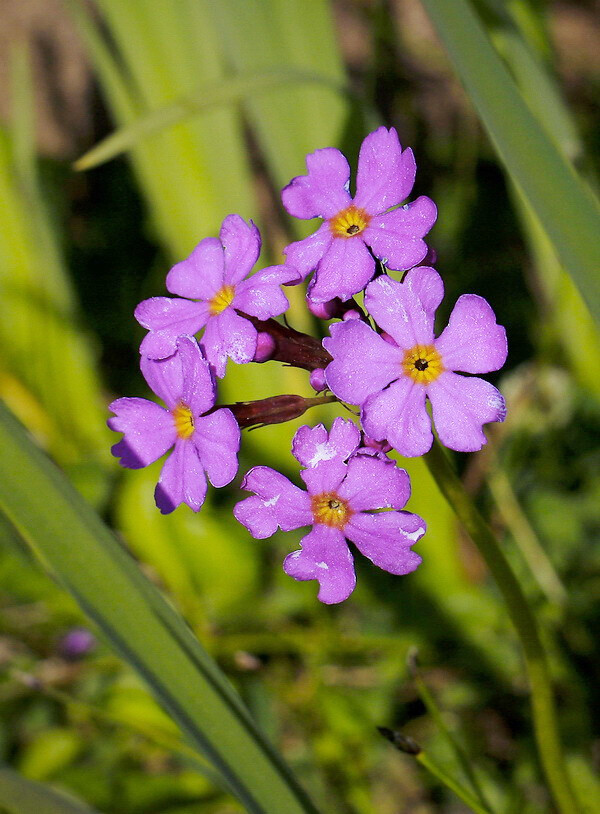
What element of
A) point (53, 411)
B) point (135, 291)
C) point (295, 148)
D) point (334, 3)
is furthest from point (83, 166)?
point (334, 3)

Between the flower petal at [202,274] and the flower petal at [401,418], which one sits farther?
the flower petal at [202,274]

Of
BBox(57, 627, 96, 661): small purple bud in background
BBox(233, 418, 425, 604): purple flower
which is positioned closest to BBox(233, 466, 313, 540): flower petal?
BBox(233, 418, 425, 604): purple flower

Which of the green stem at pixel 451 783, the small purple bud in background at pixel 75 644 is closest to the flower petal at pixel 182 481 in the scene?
the green stem at pixel 451 783

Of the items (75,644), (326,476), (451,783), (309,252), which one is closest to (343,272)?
(309,252)

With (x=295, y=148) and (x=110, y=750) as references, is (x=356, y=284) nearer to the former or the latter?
(x=295, y=148)

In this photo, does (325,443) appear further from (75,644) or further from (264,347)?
(75,644)

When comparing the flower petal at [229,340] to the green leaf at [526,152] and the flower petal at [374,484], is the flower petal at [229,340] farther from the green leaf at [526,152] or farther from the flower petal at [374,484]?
the green leaf at [526,152]

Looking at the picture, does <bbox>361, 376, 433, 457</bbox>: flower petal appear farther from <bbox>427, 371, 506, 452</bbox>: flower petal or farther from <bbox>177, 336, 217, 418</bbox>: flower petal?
<bbox>177, 336, 217, 418</bbox>: flower petal
